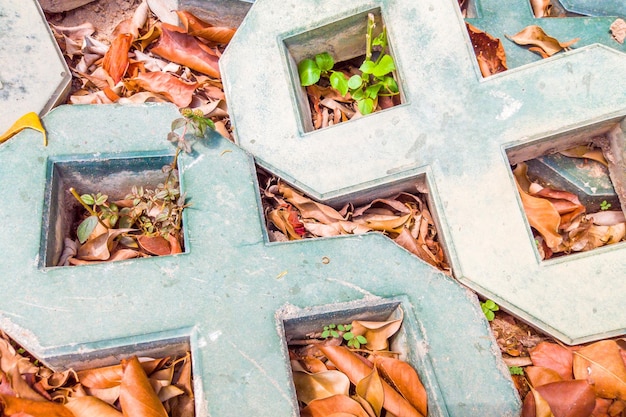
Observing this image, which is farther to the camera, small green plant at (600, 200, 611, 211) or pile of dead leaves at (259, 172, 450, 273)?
small green plant at (600, 200, 611, 211)

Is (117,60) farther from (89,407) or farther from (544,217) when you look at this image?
(544,217)

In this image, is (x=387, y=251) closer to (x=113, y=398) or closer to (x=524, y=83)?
(x=524, y=83)

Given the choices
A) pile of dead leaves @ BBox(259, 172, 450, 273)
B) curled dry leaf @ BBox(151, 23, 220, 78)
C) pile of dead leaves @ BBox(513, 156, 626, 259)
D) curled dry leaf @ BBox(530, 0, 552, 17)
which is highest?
curled dry leaf @ BBox(151, 23, 220, 78)

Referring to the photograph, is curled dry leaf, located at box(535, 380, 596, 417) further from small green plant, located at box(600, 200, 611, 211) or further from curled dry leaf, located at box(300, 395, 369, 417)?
small green plant, located at box(600, 200, 611, 211)

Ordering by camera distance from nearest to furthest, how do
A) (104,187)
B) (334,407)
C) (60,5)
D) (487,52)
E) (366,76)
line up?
(334,407), (104,187), (366,76), (487,52), (60,5)

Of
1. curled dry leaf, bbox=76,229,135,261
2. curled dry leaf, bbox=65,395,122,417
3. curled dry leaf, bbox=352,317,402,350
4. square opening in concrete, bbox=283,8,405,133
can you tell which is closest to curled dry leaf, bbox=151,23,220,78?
square opening in concrete, bbox=283,8,405,133

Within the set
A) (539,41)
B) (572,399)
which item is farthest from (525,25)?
(572,399)

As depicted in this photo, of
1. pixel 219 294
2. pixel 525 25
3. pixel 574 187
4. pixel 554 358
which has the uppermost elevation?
pixel 525 25
